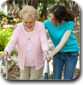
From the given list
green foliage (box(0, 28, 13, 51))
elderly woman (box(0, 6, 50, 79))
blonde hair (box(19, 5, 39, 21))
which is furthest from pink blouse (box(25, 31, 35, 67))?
green foliage (box(0, 28, 13, 51))

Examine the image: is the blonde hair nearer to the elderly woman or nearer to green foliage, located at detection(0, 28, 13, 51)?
the elderly woman

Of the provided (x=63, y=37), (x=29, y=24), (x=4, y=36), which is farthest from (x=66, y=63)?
(x=4, y=36)

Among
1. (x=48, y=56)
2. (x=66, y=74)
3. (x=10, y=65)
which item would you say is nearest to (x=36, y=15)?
(x=48, y=56)

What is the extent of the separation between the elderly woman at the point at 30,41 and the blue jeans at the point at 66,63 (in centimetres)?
17

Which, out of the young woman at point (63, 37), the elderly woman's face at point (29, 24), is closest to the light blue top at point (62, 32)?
the young woman at point (63, 37)

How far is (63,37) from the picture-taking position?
82cm

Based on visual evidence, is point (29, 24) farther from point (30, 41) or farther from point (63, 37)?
point (63, 37)

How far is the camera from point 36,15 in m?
0.79

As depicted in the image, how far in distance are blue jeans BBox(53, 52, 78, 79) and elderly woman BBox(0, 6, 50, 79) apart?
0.17 meters

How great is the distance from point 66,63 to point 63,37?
25 centimetres

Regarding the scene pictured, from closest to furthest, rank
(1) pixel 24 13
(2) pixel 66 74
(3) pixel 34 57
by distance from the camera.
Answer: (1) pixel 24 13, (3) pixel 34 57, (2) pixel 66 74

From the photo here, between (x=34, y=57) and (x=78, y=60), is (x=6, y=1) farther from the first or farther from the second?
(x=78, y=60)

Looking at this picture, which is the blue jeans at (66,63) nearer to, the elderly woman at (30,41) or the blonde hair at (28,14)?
the elderly woman at (30,41)

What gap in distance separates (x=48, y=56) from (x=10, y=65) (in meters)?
0.56
